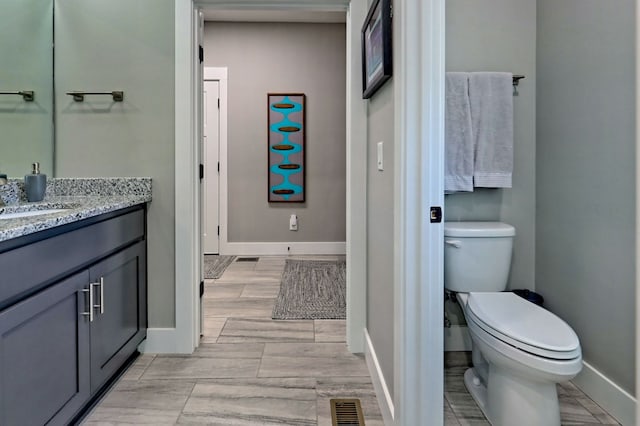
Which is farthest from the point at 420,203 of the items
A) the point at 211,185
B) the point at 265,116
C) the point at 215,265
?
the point at 211,185

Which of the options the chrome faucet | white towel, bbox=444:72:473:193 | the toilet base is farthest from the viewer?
white towel, bbox=444:72:473:193

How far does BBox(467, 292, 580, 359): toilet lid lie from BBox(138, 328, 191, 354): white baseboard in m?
1.50

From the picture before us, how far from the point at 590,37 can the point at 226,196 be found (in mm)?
3927

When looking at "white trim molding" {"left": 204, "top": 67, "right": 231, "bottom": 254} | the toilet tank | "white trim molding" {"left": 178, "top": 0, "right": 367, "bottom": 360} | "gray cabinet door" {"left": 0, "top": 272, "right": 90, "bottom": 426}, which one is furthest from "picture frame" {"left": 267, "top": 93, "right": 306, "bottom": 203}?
"gray cabinet door" {"left": 0, "top": 272, "right": 90, "bottom": 426}

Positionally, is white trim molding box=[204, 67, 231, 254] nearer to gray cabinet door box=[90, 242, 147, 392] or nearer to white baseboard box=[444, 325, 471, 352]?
gray cabinet door box=[90, 242, 147, 392]

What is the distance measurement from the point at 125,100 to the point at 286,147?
2.81 metres

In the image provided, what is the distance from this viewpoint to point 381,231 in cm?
185


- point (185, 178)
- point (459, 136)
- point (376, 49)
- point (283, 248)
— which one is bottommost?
point (283, 248)

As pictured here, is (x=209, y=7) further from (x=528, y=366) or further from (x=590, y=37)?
(x=528, y=366)

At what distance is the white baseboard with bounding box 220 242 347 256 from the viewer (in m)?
5.00

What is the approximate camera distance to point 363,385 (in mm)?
1933

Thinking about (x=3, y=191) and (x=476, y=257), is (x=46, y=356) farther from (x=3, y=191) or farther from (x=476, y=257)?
(x=476, y=257)

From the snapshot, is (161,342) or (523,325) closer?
(523,325)

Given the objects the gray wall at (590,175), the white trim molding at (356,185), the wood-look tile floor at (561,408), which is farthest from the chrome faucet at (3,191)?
the gray wall at (590,175)
